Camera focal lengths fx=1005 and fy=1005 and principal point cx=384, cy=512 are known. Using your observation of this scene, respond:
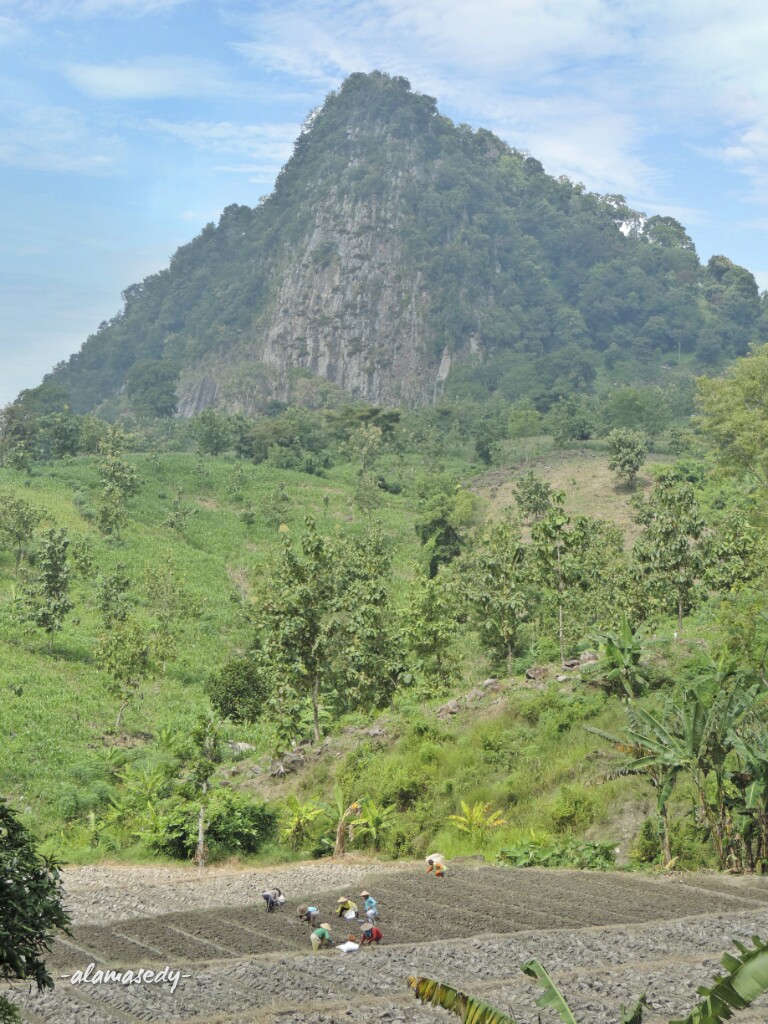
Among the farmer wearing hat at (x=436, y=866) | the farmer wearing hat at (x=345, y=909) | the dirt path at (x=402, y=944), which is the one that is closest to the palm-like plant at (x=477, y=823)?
the dirt path at (x=402, y=944)

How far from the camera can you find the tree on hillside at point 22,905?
26.3 feet

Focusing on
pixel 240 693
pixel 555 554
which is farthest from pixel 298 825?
pixel 240 693

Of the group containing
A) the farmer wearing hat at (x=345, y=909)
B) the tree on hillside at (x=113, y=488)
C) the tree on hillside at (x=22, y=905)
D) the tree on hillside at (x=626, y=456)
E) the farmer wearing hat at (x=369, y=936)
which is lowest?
the farmer wearing hat at (x=345, y=909)

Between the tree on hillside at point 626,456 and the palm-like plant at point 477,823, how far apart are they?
59.0 m

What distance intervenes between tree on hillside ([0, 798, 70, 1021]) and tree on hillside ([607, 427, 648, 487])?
7498 centimetres

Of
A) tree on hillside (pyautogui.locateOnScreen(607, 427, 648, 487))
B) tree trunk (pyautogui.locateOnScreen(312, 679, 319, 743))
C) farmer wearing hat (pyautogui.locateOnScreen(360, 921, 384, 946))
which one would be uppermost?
tree on hillside (pyautogui.locateOnScreen(607, 427, 648, 487))

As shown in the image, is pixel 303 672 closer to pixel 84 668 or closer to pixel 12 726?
pixel 12 726

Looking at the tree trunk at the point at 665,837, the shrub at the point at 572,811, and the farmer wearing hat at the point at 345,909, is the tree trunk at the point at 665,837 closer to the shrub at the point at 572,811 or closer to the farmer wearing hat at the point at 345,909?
the shrub at the point at 572,811

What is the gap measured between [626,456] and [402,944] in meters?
68.5

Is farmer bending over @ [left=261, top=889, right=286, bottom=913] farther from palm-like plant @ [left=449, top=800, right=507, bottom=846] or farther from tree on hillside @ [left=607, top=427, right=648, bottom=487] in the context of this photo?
tree on hillside @ [left=607, top=427, right=648, bottom=487]

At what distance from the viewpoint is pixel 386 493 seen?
293 feet

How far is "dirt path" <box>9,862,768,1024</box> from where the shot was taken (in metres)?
12.3

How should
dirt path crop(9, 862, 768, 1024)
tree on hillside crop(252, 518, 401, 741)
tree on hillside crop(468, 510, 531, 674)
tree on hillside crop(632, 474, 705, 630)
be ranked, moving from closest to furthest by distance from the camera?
dirt path crop(9, 862, 768, 1024) → tree on hillside crop(252, 518, 401, 741) → tree on hillside crop(468, 510, 531, 674) → tree on hillside crop(632, 474, 705, 630)

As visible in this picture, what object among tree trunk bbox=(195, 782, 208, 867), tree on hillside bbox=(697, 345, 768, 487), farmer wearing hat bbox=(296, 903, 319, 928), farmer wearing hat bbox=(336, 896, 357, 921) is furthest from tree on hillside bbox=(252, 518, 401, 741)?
tree on hillside bbox=(697, 345, 768, 487)
